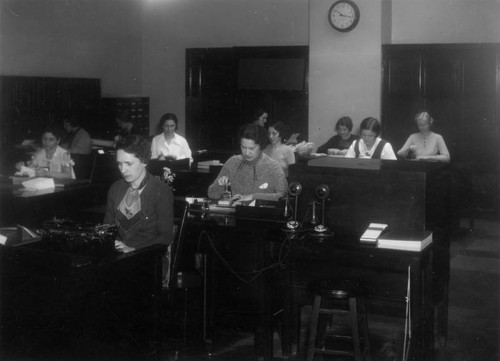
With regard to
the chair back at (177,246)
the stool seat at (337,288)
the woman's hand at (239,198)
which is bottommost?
the stool seat at (337,288)

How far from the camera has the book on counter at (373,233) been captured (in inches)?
144

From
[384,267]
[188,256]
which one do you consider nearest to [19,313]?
[188,256]

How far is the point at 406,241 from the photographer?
3.58 metres

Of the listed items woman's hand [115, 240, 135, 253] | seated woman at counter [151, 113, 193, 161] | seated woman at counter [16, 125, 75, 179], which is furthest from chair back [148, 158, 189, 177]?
woman's hand [115, 240, 135, 253]

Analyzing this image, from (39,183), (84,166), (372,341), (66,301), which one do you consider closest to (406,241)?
(372,341)

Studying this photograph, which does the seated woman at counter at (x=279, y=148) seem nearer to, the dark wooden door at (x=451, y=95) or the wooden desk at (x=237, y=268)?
the wooden desk at (x=237, y=268)

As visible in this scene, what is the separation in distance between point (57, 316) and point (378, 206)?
190 centimetres

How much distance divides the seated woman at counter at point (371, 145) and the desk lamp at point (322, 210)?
2791 millimetres

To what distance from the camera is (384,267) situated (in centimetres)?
362

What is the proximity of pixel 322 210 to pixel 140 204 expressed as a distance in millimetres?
1091

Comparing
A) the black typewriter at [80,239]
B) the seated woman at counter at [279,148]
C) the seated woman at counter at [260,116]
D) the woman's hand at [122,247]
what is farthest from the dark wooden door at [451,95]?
the black typewriter at [80,239]

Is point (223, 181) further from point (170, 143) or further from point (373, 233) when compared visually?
point (170, 143)

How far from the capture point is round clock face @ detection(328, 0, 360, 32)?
935 cm

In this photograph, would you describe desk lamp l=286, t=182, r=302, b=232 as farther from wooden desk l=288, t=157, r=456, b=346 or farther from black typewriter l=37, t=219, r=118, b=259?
black typewriter l=37, t=219, r=118, b=259
